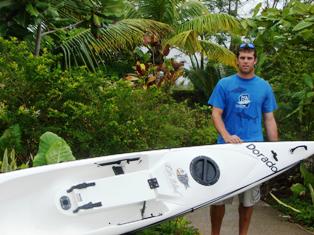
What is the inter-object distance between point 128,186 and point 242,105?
1147mm

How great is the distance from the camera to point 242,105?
4.23 m

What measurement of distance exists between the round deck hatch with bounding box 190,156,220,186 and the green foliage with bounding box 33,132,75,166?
3.39 feet

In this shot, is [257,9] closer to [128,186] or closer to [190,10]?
[128,186]

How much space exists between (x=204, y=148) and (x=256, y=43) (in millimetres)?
1724

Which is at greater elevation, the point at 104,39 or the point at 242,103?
the point at 104,39

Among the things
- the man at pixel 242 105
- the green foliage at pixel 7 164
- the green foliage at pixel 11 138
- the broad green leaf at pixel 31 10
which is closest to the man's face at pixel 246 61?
the man at pixel 242 105

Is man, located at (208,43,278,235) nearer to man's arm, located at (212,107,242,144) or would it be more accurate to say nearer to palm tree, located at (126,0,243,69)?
man's arm, located at (212,107,242,144)

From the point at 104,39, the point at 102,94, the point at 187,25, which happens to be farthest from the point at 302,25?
the point at 187,25

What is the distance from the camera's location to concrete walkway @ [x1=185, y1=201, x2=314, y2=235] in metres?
5.40

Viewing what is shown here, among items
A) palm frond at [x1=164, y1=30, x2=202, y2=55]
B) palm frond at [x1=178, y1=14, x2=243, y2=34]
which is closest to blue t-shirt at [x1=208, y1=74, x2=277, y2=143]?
palm frond at [x1=164, y1=30, x2=202, y2=55]

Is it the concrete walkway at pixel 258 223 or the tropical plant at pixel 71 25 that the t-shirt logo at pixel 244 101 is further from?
the tropical plant at pixel 71 25

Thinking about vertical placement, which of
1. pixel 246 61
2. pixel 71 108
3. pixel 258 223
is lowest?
pixel 258 223

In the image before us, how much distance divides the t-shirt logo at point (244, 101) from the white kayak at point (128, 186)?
1.11 ft

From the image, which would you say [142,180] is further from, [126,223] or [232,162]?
[232,162]
